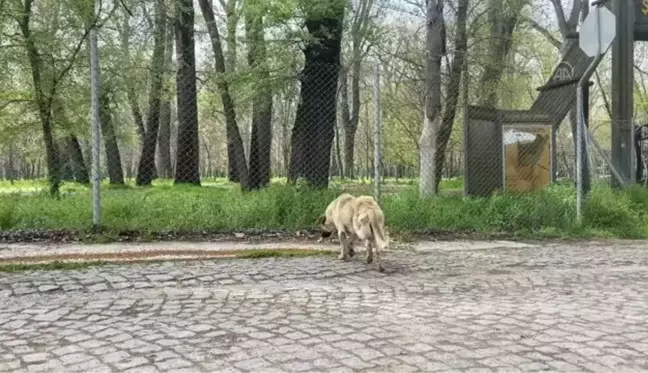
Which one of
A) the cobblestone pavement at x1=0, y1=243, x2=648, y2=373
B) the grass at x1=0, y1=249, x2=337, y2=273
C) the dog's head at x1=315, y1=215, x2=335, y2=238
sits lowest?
the cobblestone pavement at x1=0, y1=243, x2=648, y2=373

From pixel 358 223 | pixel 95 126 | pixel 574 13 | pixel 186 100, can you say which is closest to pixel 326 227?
pixel 358 223

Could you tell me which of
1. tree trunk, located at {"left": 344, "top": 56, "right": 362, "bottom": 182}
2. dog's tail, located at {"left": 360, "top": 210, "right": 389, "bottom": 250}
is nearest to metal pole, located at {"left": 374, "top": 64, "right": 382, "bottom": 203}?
dog's tail, located at {"left": 360, "top": 210, "right": 389, "bottom": 250}

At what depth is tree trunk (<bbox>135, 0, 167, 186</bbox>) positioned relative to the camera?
20.2m

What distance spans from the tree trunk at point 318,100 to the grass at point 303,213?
10.8 feet

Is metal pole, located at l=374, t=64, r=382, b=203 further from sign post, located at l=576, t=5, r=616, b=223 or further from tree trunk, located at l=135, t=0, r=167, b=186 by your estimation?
tree trunk, located at l=135, t=0, r=167, b=186

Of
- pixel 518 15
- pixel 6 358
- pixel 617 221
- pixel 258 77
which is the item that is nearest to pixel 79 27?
pixel 258 77

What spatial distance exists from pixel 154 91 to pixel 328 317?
19.2m

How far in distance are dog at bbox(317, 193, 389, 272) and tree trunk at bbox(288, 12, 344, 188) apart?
19.1 feet

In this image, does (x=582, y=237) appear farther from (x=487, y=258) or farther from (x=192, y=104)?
(x=192, y=104)

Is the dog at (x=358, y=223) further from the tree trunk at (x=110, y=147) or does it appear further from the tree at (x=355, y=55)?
the tree trunk at (x=110, y=147)

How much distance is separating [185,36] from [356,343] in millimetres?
19558

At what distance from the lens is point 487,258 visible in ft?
24.7

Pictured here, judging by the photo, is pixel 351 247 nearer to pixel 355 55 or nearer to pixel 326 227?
pixel 326 227

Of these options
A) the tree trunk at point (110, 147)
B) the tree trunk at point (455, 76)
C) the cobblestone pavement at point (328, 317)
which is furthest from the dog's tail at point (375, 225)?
the tree trunk at point (110, 147)
